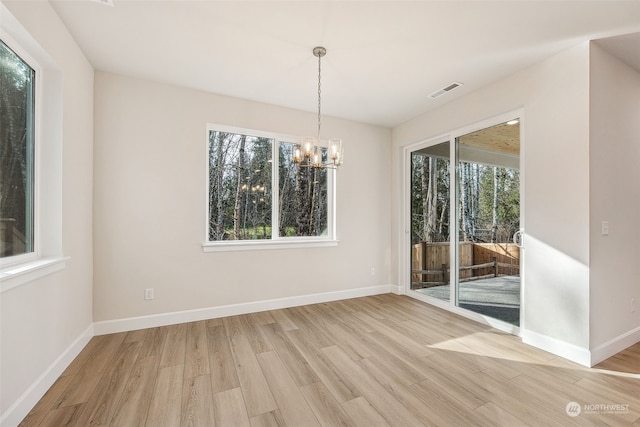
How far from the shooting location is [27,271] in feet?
5.54

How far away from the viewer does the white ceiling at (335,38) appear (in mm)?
2008

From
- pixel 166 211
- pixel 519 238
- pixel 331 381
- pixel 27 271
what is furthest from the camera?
pixel 166 211

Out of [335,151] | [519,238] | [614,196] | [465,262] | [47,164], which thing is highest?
[335,151]

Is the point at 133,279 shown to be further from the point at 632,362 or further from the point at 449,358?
the point at 632,362

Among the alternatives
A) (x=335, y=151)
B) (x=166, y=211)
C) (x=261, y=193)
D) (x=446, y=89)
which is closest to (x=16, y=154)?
(x=166, y=211)

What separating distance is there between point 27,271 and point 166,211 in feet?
4.96

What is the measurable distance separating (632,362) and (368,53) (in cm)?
359

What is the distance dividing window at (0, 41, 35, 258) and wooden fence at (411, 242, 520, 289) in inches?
171

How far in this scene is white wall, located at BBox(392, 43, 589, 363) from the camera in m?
2.35

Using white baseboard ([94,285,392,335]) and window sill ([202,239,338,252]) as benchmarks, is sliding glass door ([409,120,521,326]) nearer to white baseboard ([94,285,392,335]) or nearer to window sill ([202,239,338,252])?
white baseboard ([94,285,392,335])

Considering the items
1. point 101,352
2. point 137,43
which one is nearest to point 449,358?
point 101,352

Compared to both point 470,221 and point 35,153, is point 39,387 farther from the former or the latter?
point 470,221

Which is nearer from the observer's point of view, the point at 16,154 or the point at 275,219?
the point at 16,154

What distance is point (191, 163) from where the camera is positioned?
3271mm
